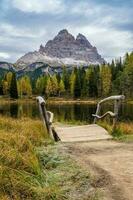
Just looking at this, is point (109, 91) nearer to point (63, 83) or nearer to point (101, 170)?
point (63, 83)

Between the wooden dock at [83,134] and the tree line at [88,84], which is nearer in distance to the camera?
the wooden dock at [83,134]

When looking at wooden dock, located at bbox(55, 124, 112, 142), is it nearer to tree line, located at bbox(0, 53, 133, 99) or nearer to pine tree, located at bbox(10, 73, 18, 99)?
tree line, located at bbox(0, 53, 133, 99)

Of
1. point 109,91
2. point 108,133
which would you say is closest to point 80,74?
point 109,91

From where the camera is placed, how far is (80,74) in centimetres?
14950

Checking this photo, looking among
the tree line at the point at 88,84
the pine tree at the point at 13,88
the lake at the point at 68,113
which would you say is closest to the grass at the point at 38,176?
the lake at the point at 68,113

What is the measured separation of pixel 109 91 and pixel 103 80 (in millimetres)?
4512

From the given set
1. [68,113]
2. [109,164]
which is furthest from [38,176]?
[68,113]

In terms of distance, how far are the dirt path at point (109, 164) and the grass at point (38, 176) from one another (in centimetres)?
24

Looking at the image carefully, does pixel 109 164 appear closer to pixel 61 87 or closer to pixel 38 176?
pixel 38 176

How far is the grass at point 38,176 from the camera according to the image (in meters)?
6.07

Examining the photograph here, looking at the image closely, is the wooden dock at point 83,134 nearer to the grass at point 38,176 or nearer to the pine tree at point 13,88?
the grass at point 38,176

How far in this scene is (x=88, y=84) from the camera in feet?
441

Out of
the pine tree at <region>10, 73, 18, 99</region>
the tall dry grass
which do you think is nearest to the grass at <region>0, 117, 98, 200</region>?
the tall dry grass

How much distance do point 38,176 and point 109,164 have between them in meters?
1.81
